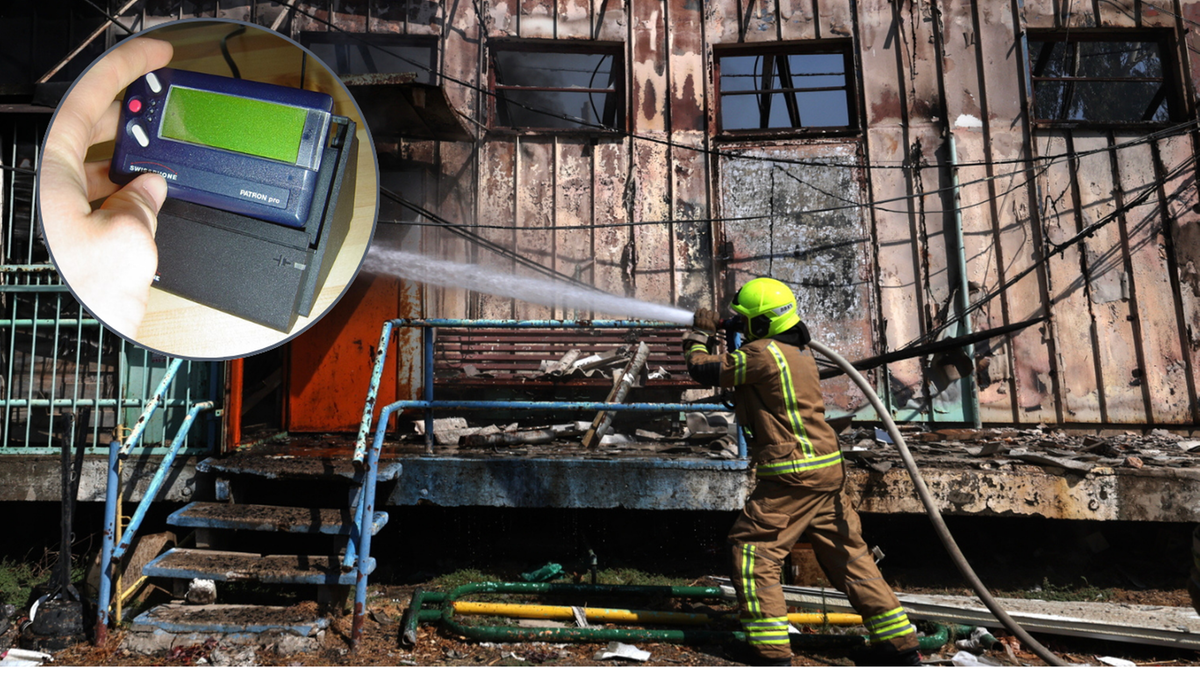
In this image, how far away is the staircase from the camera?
3541mm

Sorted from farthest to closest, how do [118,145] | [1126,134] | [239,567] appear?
1. [1126,134]
2. [239,567]
3. [118,145]

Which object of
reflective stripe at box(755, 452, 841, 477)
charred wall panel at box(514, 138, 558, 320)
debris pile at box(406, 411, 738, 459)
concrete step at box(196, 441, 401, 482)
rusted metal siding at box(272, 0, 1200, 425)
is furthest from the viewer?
charred wall panel at box(514, 138, 558, 320)

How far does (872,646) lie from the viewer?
3.50 meters

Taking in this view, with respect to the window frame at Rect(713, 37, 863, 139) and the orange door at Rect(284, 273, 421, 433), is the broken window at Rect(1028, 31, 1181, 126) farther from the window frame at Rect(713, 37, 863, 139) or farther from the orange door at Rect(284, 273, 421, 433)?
the orange door at Rect(284, 273, 421, 433)

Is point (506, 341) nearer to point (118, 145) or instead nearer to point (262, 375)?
point (262, 375)

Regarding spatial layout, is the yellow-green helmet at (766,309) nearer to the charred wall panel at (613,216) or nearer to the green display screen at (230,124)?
the green display screen at (230,124)

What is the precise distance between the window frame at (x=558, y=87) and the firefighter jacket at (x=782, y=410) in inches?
172

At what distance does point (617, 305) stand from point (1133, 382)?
220 inches

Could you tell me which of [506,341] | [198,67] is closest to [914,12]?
[506,341]

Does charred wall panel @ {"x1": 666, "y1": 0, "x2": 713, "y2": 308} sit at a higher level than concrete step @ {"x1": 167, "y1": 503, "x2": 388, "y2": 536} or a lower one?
higher

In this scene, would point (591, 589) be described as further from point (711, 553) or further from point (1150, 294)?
point (1150, 294)

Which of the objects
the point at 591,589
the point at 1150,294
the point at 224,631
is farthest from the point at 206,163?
the point at 1150,294

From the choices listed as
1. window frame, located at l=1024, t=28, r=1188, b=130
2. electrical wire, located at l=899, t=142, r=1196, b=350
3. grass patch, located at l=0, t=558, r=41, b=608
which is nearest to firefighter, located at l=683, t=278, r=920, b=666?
electrical wire, located at l=899, t=142, r=1196, b=350

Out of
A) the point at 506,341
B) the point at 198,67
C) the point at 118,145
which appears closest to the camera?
the point at 118,145
